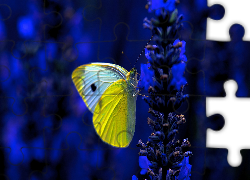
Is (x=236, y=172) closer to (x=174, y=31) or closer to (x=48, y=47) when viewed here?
(x=174, y=31)

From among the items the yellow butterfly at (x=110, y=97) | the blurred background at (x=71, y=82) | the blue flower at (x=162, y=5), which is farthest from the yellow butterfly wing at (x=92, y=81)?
the blue flower at (x=162, y=5)

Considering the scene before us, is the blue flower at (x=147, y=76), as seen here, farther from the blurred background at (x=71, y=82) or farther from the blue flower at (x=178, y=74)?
the blurred background at (x=71, y=82)

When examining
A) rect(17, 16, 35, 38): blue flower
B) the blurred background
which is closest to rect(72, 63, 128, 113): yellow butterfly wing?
the blurred background

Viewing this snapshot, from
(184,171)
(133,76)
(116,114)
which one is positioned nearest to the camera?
(184,171)

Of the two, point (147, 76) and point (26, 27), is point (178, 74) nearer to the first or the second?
point (147, 76)

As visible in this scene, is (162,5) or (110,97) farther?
(110,97)

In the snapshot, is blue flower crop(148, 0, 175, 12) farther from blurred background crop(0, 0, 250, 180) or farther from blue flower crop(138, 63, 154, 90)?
blurred background crop(0, 0, 250, 180)

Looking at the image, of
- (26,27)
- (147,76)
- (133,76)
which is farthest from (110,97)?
(26,27)
